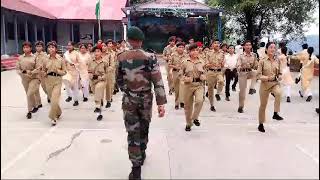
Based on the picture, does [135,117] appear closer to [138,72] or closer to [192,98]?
[138,72]

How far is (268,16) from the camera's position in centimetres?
3034

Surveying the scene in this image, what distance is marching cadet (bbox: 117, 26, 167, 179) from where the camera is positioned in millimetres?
5449

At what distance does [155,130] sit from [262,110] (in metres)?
1.94

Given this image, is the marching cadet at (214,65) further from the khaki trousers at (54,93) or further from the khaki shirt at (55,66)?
the khaki trousers at (54,93)

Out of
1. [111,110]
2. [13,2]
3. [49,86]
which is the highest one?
[13,2]

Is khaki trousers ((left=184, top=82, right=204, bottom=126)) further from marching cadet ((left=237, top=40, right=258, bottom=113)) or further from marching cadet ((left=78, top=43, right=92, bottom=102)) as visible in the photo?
marching cadet ((left=78, top=43, right=92, bottom=102))

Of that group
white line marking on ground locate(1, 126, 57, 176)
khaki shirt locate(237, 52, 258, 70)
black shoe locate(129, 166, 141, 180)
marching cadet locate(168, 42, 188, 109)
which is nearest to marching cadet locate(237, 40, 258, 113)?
khaki shirt locate(237, 52, 258, 70)

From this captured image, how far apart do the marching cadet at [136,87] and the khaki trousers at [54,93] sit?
3.52 meters

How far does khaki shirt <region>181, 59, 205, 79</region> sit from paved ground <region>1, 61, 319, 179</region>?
101 cm

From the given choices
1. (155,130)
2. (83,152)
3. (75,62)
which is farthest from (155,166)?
(75,62)

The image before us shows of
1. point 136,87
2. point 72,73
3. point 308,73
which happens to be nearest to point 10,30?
point 72,73

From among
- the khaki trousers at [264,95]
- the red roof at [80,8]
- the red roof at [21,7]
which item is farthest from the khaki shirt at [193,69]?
the red roof at [80,8]

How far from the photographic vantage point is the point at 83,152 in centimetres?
672

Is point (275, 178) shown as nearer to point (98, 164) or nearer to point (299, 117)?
point (98, 164)
